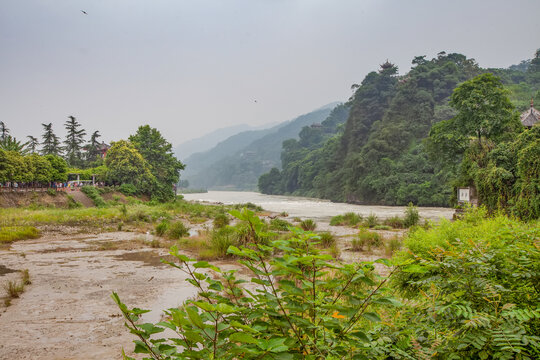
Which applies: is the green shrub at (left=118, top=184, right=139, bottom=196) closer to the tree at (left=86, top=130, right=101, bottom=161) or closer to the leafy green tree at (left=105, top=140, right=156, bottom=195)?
the leafy green tree at (left=105, top=140, right=156, bottom=195)

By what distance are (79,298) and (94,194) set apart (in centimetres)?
3268

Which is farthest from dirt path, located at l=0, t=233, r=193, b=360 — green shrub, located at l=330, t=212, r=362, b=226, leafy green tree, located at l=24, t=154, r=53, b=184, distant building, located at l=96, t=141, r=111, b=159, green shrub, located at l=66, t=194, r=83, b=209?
distant building, located at l=96, t=141, r=111, b=159

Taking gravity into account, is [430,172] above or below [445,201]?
above

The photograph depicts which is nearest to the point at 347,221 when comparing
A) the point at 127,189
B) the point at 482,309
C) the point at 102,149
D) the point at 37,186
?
the point at 482,309

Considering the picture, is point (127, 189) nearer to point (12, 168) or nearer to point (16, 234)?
point (12, 168)

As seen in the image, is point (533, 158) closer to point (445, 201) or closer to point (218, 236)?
point (218, 236)

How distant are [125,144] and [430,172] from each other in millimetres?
42430

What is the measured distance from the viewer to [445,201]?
4156 centimetres

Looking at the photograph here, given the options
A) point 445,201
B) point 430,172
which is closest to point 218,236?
point 445,201

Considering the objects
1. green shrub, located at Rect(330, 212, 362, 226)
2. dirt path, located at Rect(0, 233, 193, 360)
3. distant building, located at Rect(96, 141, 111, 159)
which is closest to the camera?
dirt path, located at Rect(0, 233, 193, 360)

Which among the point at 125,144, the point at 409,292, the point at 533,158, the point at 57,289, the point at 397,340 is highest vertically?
the point at 125,144

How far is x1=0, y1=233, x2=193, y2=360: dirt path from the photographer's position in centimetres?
464

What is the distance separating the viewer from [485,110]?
2328cm

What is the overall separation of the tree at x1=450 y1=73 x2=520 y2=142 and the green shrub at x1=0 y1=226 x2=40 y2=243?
27.4m
